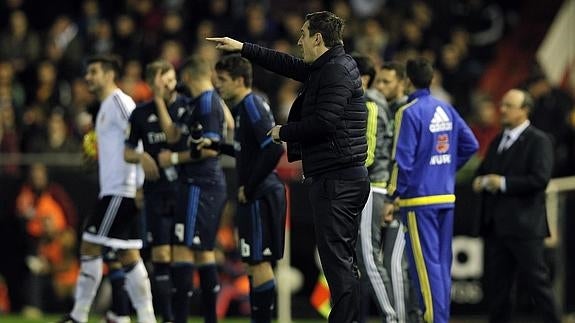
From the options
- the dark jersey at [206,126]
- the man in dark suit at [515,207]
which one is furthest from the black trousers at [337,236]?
the man in dark suit at [515,207]

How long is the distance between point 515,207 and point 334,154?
12.0 ft

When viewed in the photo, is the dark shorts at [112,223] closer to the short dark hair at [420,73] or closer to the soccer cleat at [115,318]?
the soccer cleat at [115,318]

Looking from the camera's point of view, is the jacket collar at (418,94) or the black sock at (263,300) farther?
the black sock at (263,300)

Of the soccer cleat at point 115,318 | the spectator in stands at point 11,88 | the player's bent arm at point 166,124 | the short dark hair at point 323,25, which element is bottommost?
the soccer cleat at point 115,318

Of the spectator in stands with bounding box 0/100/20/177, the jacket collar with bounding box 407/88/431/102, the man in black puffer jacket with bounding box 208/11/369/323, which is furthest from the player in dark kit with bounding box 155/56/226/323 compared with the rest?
the spectator in stands with bounding box 0/100/20/177

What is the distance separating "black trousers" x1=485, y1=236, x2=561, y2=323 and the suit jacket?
0.40 feet

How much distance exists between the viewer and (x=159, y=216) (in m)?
14.8

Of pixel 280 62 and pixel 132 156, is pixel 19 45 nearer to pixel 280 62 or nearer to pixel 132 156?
pixel 132 156

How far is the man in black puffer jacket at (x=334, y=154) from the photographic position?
11930mm

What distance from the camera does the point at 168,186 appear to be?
1495cm

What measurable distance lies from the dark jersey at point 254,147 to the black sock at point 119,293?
2.18 m

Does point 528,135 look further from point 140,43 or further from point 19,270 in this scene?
point 140,43

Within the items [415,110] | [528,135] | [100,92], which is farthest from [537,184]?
[100,92]

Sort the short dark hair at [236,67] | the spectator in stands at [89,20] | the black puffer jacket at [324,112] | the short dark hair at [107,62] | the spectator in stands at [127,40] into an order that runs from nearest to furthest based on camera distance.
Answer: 1. the black puffer jacket at [324,112]
2. the short dark hair at [236,67]
3. the short dark hair at [107,62]
4. the spectator in stands at [127,40]
5. the spectator in stands at [89,20]
